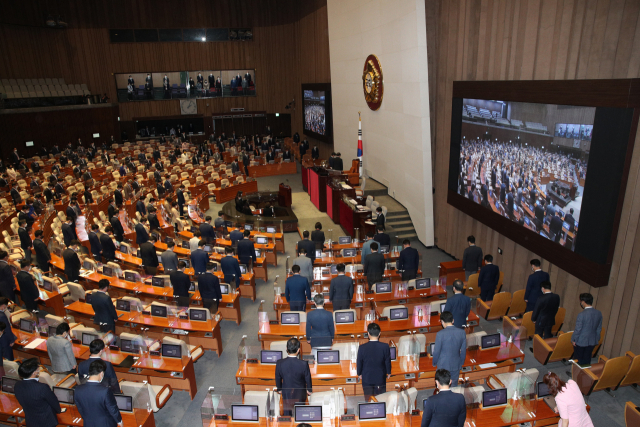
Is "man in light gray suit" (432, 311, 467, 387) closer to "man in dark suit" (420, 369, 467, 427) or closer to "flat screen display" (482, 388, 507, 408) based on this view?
"flat screen display" (482, 388, 507, 408)

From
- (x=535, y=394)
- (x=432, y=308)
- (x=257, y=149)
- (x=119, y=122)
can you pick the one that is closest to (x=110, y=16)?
(x=119, y=122)

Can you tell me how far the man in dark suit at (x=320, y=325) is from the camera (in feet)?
21.0

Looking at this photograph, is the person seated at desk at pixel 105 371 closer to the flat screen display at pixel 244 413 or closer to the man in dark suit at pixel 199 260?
the flat screen display at pixel 244 413

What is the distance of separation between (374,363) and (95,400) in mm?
3303

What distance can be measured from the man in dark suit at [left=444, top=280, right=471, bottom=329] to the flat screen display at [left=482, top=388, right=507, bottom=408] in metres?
1.63

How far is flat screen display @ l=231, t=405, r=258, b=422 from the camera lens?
5070mm

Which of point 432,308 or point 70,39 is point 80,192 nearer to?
point 432,308

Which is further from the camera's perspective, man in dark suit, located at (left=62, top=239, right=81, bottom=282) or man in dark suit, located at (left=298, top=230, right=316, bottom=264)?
man in dark suit, located at (left=298, top=230, right=316, bottom=264)

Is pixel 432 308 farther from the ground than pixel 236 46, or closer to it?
closer to it

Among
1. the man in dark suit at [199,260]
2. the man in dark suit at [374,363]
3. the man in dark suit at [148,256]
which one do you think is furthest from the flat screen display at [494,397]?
the man in dark suit at [148,256]

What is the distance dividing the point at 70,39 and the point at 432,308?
3005 cm

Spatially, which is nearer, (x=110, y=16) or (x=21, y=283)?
(x=21, y=283)

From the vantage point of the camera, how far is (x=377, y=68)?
1539 cm

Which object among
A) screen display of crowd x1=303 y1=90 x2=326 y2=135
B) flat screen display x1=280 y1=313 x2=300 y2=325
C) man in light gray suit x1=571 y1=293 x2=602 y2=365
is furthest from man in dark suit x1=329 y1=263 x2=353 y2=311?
screen display of crowd x1=303 y1=90 x2=326 y2=135
